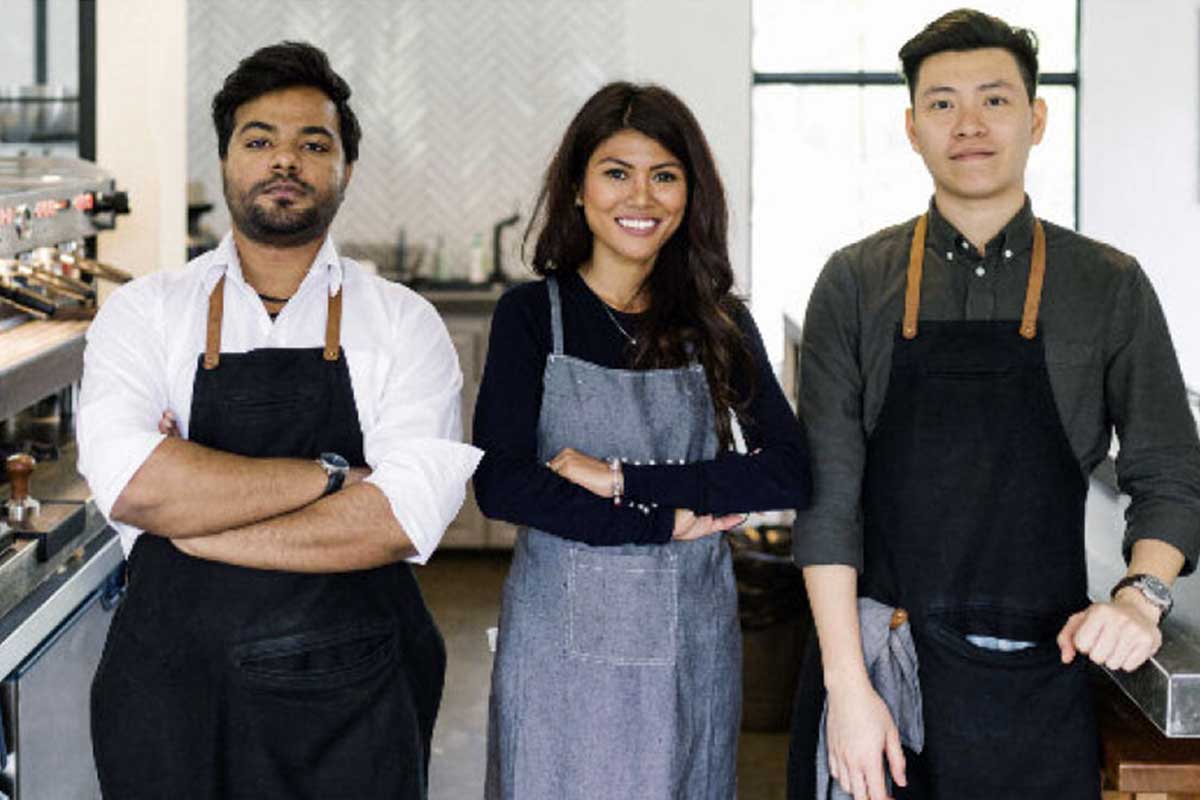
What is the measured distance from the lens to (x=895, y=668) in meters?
2.38

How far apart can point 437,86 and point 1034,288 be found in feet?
18.6

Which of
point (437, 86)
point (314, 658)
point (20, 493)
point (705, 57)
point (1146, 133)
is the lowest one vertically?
point (314, 658)

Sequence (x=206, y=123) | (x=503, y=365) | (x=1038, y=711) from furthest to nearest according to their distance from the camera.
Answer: (x=206, y=123) → (x=503, y=365) → (x=1038, y=711)

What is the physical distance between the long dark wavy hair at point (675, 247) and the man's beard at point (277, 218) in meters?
0.35

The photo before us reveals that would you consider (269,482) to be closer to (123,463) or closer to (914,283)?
(123,463)

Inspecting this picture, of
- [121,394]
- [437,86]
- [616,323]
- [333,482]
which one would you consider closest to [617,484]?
[616,323]

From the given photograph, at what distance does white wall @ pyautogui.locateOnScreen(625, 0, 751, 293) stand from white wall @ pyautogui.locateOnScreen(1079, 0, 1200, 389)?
1.53 m

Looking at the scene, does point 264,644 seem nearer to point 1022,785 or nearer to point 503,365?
point 503,365

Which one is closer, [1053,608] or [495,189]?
[1053,608]

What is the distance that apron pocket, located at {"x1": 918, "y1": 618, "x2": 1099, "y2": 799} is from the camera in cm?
235

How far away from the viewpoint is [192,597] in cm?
247

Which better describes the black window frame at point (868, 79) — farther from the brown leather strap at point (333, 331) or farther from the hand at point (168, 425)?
the hand at point (168, 425)

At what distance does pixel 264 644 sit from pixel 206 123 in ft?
18.5

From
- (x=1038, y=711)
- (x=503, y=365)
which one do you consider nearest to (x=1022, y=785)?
(x=1038, y=711)
